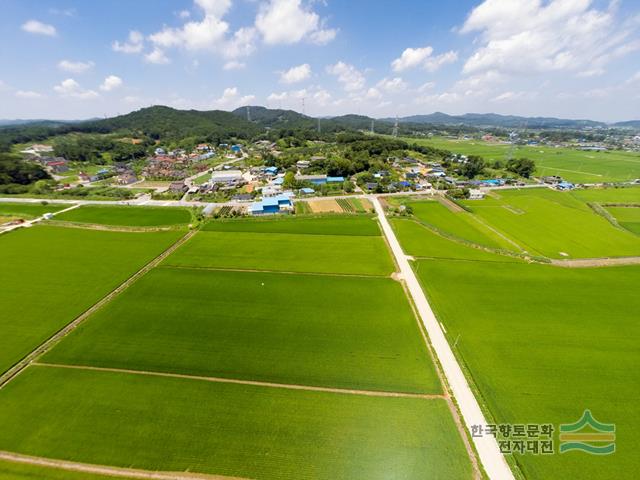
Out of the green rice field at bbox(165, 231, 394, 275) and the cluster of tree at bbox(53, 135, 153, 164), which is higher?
the cluster of tree at bbox(53, 135, 153, 164)

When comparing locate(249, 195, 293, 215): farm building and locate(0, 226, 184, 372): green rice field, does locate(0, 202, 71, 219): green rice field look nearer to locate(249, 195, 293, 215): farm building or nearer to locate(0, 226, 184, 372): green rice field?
locate(0, 226, 184, 372): green rice field

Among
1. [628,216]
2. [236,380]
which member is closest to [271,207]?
[236,380]

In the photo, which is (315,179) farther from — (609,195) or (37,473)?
(609,195)

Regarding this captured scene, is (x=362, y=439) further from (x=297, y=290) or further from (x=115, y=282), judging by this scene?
(x=115, y=282)

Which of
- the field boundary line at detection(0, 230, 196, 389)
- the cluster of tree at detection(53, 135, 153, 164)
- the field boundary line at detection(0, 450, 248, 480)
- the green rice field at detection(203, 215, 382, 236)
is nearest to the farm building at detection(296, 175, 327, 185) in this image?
the green rice field at detection(203, 215, 382, 236)

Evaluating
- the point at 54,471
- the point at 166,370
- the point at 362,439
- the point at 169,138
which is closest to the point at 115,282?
the point at 166,370

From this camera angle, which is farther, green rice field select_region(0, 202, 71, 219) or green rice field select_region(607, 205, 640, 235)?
green rice field select_region(0, 202, 71, 219)
